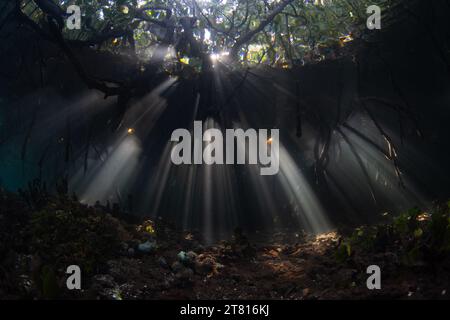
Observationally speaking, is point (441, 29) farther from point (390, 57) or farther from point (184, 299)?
point (184, 299)

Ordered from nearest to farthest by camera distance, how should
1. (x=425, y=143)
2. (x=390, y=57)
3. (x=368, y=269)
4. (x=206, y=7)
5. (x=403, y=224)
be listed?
(x=368, y=269)
(x=403, y=224)
(x=206, y=7)
(x=390, y=57)
(x=425, y=143)

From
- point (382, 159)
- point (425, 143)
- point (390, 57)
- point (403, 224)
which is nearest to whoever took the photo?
point (403, 224)

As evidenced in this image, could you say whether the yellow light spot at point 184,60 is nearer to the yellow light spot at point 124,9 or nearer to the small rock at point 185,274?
the yellow light spot at point 124,9

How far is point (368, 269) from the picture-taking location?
3.91m

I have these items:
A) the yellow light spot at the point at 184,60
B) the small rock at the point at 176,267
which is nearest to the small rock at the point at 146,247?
the small rock at the point at 176,267

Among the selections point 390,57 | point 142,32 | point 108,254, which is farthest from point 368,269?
point 142,32

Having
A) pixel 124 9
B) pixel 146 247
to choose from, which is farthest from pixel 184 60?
pixel 146 247

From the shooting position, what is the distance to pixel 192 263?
5.36 metres

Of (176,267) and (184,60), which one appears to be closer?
(176,267)

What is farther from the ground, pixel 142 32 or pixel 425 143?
pixel 142 32

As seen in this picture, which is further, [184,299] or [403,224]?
[403,224]

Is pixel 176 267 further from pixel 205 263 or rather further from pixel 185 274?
pixel 205 263

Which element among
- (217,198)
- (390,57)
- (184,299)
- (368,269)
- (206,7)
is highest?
(206,7)

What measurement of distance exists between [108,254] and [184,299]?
187 cm
